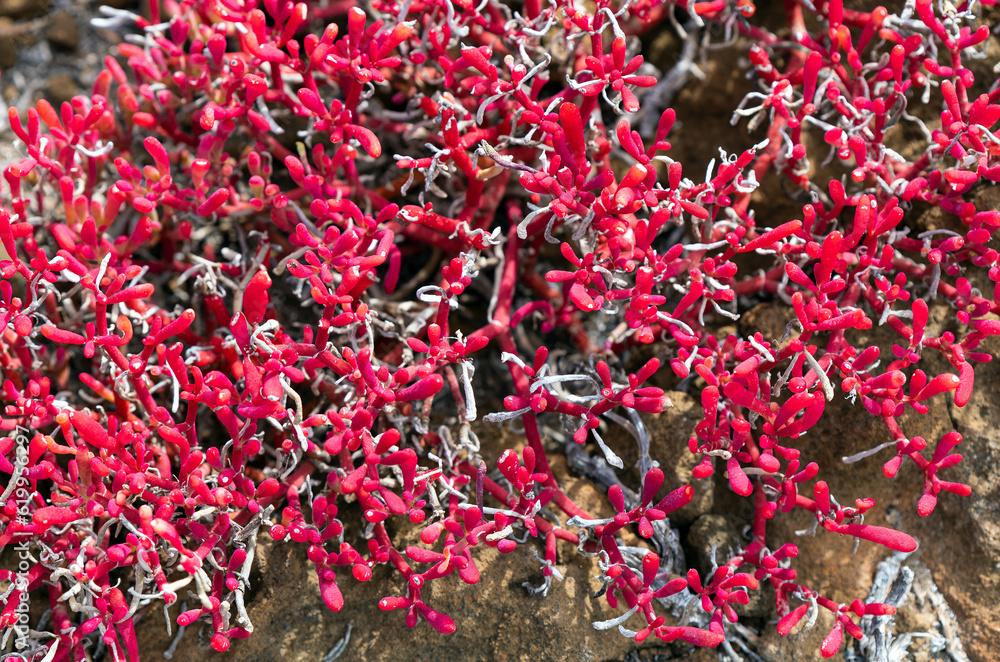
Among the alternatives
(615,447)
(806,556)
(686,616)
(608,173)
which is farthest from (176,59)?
(806,556)

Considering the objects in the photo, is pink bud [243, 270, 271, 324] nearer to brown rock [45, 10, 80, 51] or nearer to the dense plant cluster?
the dense plant cluster

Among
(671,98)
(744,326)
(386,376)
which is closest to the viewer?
(386,376)

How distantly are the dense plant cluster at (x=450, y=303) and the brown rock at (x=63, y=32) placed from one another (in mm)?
802

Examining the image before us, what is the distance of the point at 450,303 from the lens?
7.07 ft

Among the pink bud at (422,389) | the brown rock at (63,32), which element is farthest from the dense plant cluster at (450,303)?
the brown rock at (63,32)

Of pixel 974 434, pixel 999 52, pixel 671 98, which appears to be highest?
pixel 999 52

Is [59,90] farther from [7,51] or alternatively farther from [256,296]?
[256,296]

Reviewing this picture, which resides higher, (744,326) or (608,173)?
(608,173)

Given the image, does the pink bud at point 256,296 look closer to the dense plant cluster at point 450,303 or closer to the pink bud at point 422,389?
the dense plant cluster at point 450,303

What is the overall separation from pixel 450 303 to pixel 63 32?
2.30 m

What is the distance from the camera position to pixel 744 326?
97.7 inches

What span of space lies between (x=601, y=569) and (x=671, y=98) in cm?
170

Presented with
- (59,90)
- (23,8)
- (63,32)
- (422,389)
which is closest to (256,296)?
(422,389)

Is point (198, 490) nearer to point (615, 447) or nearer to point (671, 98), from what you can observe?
point (615, 447)
